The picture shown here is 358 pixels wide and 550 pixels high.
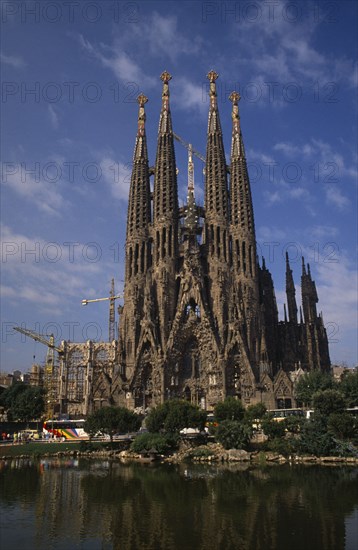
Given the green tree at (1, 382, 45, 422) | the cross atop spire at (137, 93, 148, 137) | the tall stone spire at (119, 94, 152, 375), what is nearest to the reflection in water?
the green tree at (1, 382, 45, 422)

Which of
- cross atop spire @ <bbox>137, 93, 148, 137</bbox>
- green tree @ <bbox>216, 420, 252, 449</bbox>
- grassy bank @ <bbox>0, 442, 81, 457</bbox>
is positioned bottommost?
grassy bank @ <bbox>0, 442, 81, 457</bbox>

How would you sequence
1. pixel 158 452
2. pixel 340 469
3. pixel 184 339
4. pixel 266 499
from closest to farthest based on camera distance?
pixel 266 499 < pixel 340 469 < pixel 158 452 < pixel 184 339

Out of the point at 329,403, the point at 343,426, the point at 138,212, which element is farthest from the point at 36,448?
the point at 138,212

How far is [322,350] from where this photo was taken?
85812mm

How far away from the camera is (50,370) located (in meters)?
115

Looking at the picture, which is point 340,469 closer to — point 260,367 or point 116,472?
point 116,472

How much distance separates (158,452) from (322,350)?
4661cm

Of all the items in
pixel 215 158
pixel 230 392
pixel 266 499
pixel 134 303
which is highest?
pixel 215 158

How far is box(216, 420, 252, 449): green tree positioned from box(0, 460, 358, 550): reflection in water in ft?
22.7

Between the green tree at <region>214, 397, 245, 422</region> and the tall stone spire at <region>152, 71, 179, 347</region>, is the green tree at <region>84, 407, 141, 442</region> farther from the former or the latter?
the tall stone spire at <region>152, 71, 179, 347</region>

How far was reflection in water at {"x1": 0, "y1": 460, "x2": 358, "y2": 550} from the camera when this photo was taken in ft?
68.2

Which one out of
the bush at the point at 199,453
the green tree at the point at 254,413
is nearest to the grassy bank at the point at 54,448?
the bush at the point at 199,453

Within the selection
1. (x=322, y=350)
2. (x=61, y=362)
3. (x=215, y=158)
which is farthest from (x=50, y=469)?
(x=61, y=362)

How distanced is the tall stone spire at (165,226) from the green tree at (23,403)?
2058 centimetres
